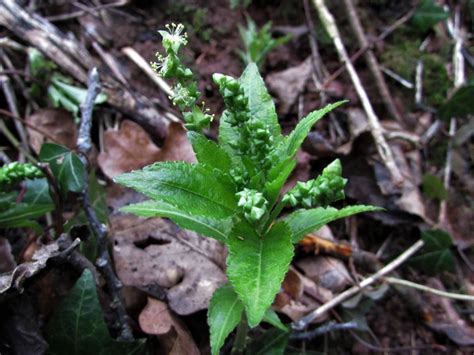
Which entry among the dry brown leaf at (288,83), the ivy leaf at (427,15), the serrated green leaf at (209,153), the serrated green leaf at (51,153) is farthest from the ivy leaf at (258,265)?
the ivy leaf at (427,15)

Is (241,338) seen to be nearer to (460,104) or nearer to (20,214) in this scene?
(20,214)

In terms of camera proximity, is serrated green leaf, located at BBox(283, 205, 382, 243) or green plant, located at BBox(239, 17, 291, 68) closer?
serrated green leaf, located at BBox(283, 205, 382, 243)

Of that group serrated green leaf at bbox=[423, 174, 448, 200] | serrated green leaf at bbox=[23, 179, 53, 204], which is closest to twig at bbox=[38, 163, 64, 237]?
serrated green leaf at bbox=[23, 179, 53, 204]

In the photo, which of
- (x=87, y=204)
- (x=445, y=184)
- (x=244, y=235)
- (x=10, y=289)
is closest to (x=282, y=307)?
(x=244, y=235)

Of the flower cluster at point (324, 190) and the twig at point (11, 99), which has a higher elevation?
the twig at point (11, 99)

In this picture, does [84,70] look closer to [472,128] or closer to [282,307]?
[282,307]

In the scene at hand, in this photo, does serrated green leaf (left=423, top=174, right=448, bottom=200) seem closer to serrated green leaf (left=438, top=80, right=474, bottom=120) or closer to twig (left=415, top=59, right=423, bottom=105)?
serrated green leaf (left=438, top=80, right=474, bottom=120)

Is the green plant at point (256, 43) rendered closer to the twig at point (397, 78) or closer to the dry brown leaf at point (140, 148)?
the twig at point (397, 78)

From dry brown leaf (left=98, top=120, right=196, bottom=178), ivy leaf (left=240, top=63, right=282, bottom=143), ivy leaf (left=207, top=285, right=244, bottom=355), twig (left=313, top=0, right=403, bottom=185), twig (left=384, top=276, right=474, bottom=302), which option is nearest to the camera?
ivy leaf (left=207, top=285, right=244, bottom=355)

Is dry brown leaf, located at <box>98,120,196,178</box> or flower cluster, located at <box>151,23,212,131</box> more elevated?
flower cluster, located at <box>151,23,212,131</box>
